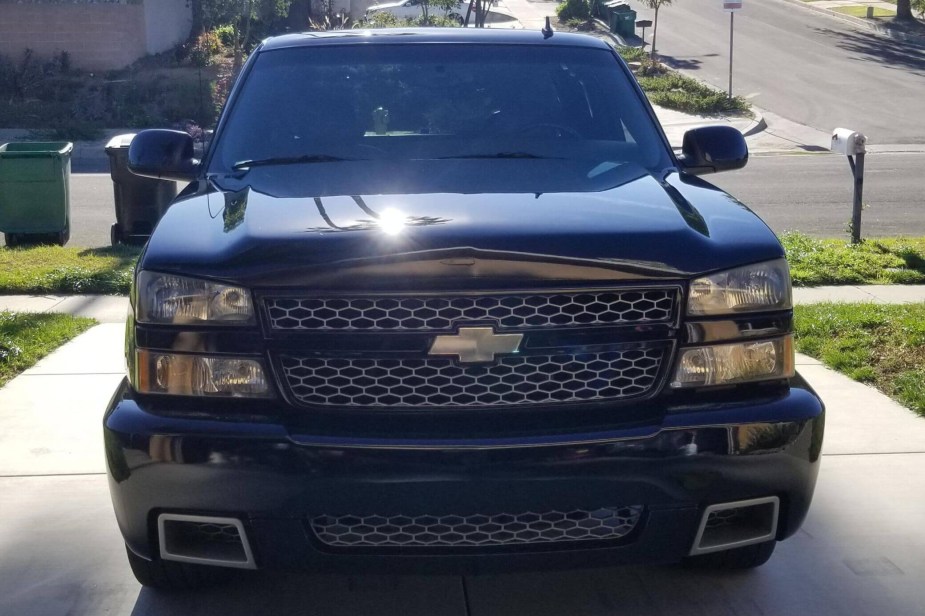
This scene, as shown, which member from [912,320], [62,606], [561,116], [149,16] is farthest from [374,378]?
[149,16]

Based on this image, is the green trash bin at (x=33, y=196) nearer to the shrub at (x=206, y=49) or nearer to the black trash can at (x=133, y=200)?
the black trash can at (x=133, y=200)

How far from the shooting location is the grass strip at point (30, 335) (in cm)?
640

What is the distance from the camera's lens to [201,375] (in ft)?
10.2

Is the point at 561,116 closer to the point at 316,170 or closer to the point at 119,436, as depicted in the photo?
the point at 316,170

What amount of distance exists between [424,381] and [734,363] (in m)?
0.87

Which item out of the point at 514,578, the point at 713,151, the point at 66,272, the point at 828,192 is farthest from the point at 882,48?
the point at 514,578

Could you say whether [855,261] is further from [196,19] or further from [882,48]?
[882,48]

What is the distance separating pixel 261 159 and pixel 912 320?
4471 millimetres

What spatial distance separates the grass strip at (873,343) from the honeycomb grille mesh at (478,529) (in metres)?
3.08

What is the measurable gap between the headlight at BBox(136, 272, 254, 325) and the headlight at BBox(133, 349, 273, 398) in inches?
3.9

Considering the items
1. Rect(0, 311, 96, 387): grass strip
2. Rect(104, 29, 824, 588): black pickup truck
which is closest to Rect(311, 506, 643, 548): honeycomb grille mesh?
Rect(104, 29, 824, 588): black pickup truck

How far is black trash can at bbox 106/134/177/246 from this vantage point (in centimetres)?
1027

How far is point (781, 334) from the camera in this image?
10.8ft

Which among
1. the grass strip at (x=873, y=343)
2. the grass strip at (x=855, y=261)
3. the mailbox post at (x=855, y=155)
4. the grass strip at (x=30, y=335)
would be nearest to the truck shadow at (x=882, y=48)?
the mailbox post at (x=855, y=155)
